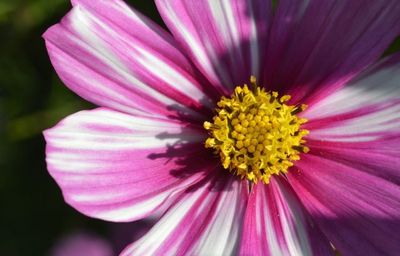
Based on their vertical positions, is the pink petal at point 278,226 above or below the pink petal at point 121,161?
below

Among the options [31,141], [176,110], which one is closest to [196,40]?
[176,110]

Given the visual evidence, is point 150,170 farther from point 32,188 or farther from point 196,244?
point 32,188

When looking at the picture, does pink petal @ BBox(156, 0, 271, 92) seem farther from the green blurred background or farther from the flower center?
the green blurred background

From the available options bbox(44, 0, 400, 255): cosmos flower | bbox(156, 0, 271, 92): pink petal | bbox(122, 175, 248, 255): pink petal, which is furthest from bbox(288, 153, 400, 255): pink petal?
bbox(156, 0, 271, 92): pink petal

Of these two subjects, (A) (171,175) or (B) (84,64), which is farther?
(A) (171,175)

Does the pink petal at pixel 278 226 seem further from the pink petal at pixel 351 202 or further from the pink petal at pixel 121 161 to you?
the pink petal at pixel 121 161

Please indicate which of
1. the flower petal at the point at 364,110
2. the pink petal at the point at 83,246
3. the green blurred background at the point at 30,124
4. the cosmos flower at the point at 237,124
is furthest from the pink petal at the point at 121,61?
the pink petal at the point at 83,246
